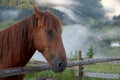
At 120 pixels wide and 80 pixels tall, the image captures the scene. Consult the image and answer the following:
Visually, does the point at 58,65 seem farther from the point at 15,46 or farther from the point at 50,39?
the point at 15,46

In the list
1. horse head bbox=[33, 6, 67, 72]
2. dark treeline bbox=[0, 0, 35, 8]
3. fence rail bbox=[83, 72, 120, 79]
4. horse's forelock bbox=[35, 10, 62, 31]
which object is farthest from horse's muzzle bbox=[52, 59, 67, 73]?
dark treeline bbox=[0, 0, 35, 8]

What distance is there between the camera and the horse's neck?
2.93 meters

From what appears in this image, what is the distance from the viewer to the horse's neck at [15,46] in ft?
9.62

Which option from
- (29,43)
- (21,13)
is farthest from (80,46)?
(29,43)

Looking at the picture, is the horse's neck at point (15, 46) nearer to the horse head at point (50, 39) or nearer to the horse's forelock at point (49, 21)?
the horse head at point (50, 39)

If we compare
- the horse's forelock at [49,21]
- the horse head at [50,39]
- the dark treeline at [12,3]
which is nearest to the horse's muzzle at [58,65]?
the horse head at [50,39]

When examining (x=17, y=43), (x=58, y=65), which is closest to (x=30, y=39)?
(x=17, y=43)

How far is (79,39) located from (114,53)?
217 inches

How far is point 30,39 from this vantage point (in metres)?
2.96

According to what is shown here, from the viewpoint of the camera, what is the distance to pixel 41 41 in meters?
2.88

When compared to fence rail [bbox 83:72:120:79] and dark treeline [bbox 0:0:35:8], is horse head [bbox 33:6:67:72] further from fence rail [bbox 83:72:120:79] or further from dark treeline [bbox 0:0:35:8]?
dark treeline [bbox 0:0:35:8]

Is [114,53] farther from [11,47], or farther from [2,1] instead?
[11,47]

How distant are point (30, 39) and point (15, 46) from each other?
0.19 m

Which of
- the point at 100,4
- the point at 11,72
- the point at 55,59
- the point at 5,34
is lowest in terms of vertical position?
the point at 100,4
